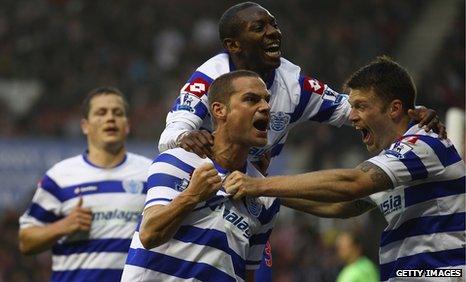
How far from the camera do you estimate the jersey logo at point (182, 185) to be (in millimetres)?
5828

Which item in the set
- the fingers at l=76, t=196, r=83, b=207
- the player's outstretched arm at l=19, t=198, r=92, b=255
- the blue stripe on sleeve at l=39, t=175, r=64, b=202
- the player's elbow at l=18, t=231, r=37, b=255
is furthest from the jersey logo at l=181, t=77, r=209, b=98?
the player's elbow at l=18, t=231, r=37, b=255

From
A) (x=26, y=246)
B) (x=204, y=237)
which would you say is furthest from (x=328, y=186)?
(x=26, y=246)

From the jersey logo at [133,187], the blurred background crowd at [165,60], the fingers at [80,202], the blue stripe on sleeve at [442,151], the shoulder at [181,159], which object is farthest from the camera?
the blurred background crowd at [165,60]

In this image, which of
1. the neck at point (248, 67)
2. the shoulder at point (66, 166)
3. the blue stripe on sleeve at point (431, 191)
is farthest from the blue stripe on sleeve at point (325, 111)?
the shoulder at point (66, 166)

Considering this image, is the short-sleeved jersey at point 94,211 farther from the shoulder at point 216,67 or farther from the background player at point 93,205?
the shoulder at point 216,67

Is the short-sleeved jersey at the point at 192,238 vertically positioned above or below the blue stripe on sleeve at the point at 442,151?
below

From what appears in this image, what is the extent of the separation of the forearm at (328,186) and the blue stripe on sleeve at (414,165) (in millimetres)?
248

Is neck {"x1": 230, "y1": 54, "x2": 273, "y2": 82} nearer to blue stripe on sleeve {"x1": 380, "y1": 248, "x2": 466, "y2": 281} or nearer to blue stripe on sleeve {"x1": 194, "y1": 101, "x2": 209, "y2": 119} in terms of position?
blue stripe on sleeve {"x1": 194, "y1": 101, "x2": 209, "y2": 119}

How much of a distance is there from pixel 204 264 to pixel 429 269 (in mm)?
1283

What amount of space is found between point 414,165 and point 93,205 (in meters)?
3.29

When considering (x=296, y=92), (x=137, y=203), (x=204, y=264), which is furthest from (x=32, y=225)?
(x=204, y=264)

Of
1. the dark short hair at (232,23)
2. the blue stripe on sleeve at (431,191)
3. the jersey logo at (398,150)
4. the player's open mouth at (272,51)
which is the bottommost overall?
the blue stripe on sleeve at (431,191)

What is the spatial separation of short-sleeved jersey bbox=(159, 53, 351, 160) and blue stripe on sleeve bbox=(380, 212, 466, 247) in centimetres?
108

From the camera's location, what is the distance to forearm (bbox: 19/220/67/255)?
8477 mm
